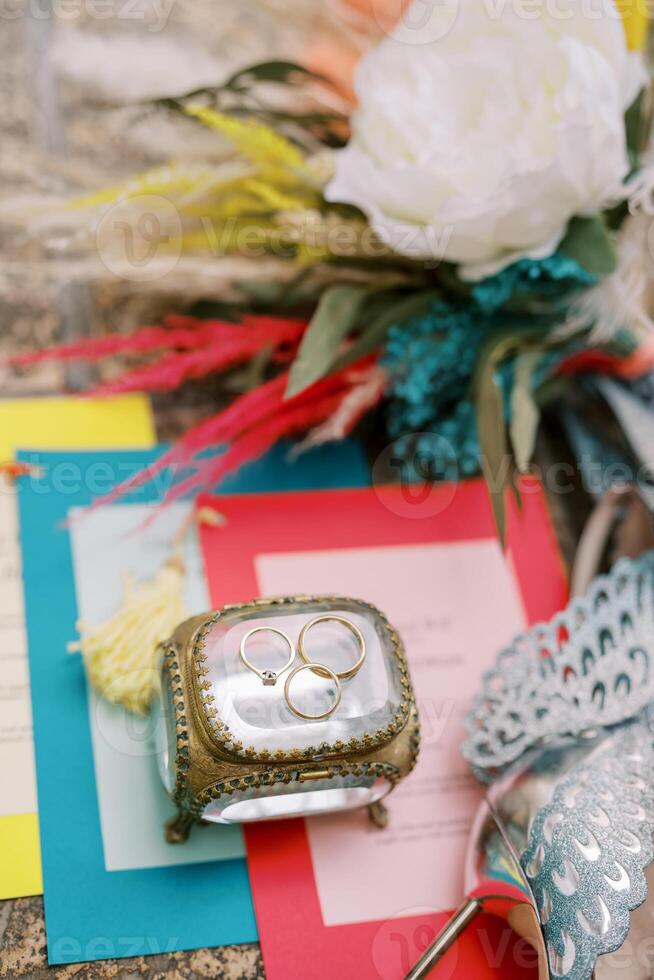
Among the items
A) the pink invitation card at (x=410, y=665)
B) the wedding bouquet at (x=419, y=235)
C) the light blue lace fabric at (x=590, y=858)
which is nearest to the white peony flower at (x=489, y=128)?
the wedding bouquet at (x=419, y=235)

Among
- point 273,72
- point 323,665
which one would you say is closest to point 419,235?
point 273,72

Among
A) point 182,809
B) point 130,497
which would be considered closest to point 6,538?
point 130,497

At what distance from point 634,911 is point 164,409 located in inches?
16.7

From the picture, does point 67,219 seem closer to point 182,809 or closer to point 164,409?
point 164,409

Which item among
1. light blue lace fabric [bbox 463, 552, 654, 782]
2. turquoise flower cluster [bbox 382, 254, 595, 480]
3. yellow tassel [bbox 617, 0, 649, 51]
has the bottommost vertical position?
light blue lace fabric [bbox 463, 552, 654, 782]

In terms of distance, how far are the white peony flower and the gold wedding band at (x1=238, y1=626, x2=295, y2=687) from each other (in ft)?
0.84

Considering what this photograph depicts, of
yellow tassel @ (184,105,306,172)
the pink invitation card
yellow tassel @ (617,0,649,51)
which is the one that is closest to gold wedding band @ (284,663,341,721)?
the pink invitation card

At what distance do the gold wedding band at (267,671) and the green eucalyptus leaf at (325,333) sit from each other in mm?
149

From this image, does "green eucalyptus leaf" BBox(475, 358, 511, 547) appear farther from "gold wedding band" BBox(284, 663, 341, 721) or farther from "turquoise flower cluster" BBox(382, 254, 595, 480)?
"gold wedding band" BBox(284, 663, 341, 721)

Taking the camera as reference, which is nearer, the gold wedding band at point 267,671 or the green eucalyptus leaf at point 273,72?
the gold wedding band at point 267,671

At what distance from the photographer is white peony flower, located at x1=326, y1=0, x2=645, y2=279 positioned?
1.83 ft

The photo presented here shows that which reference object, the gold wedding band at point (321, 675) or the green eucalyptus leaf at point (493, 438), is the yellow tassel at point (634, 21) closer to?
the green eucalyptus leaf at point (493, 438)

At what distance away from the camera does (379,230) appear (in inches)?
23.2

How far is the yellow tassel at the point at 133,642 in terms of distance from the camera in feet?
1.78
